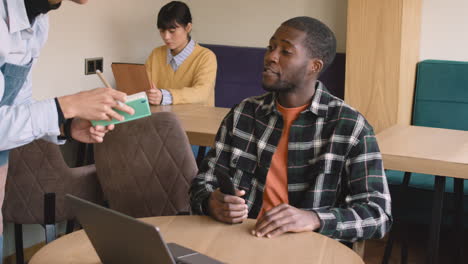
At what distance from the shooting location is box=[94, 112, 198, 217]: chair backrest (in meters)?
2.49

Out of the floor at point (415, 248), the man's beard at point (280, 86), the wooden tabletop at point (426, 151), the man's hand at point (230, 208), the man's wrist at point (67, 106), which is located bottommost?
the floor at point (415, 248)

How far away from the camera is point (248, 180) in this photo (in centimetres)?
213

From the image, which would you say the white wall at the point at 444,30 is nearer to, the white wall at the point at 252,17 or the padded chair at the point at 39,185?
the white wall at the point at 252,17

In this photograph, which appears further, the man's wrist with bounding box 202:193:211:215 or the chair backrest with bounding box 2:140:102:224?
the chair backrest with bounding box 2:140:102:224

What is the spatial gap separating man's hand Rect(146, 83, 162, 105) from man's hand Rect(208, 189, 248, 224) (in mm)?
1960

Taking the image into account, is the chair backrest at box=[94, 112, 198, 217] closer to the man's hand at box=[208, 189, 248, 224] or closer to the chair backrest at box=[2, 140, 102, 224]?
the chair backrest at box=[2, 140, 102, 224]

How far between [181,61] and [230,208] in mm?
2538

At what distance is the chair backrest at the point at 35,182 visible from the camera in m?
2.73

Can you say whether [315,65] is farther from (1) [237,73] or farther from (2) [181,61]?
(1) [237,73]

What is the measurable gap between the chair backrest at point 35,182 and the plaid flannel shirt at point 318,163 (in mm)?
922

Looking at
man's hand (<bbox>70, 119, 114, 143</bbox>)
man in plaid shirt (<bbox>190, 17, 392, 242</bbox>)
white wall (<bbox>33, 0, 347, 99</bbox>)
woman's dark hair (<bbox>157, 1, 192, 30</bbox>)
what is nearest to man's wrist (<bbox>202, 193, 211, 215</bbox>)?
man in plaid shirt (<bbox>190, 17, 392, 242</bbox>)

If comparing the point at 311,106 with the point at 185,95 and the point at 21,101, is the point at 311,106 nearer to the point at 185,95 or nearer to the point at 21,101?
the point at 21,101

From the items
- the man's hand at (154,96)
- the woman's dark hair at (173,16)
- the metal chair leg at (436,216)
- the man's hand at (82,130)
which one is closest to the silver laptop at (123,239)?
the man's hand at (82,130)

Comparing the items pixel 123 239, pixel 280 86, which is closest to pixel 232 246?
pixel 123 239
